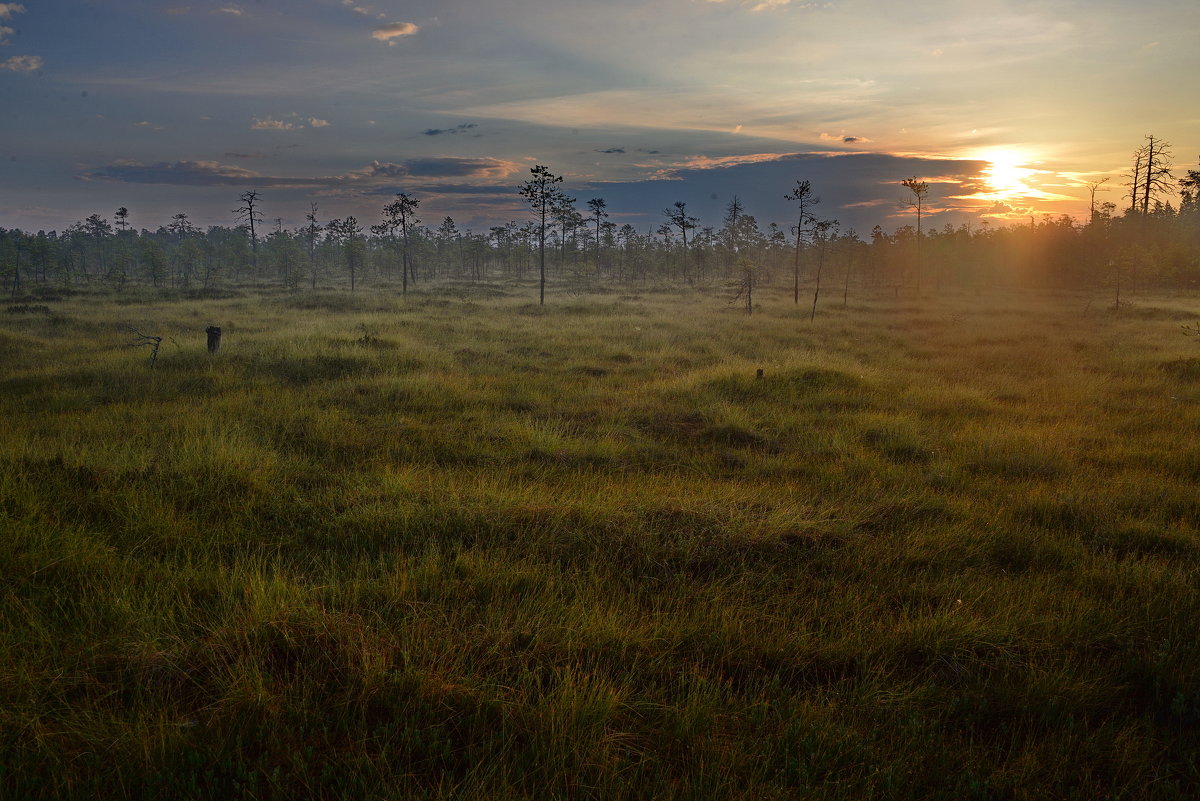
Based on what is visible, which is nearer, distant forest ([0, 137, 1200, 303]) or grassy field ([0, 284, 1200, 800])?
grassy field ([0, 284, 1200, 800])

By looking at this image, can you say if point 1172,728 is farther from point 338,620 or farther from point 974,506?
point 338,620

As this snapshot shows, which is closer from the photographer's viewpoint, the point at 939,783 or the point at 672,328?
the point at 939,783

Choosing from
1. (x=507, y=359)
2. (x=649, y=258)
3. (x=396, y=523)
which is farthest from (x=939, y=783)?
(x=649, y=258)

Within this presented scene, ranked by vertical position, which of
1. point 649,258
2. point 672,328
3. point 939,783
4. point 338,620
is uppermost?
point 649,258

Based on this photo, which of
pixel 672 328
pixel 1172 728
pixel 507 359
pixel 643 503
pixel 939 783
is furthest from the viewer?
pixel 672 328

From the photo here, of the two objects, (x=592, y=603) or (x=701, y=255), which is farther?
(x=701, y=255)

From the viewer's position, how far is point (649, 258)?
86.8 meters

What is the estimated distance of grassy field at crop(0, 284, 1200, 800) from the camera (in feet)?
8.64

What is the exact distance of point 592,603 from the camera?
3959 mm

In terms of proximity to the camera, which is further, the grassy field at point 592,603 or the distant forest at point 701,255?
the distant forest at point 701,255

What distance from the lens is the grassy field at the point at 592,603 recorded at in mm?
2635

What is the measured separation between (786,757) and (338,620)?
253 cm

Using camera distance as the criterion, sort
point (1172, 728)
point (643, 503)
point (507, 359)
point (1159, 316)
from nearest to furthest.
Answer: point (1172, 728) < point (643, 503) < point (507, 359) < point (1159, 316)

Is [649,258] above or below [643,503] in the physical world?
above
